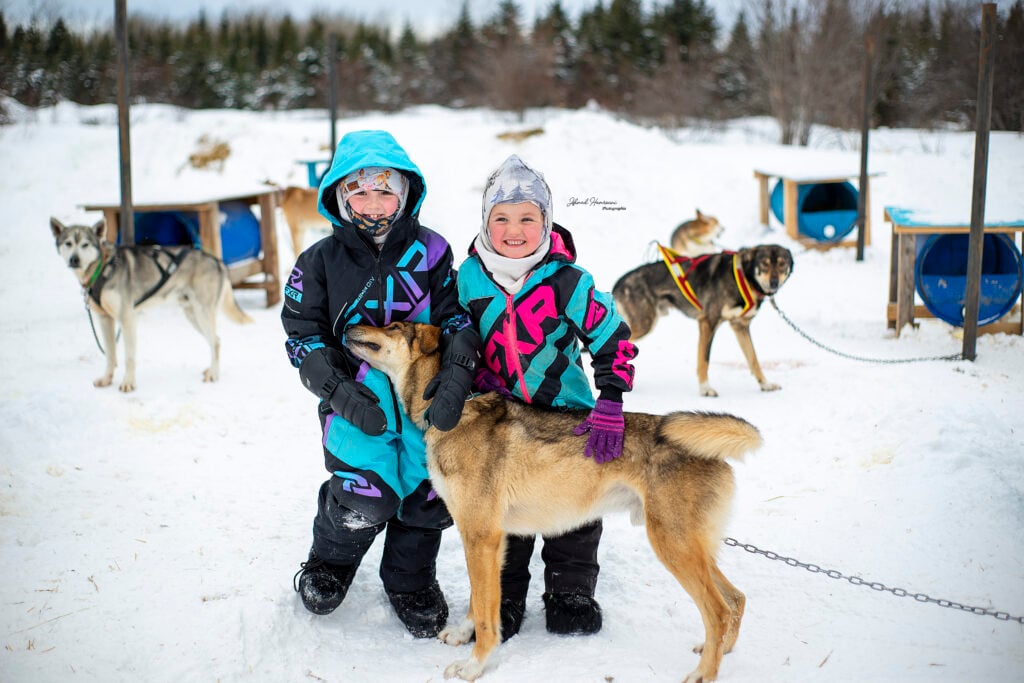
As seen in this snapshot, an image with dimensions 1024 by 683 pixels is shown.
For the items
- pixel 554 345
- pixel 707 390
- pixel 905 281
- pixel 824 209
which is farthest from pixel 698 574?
pixel 824 209

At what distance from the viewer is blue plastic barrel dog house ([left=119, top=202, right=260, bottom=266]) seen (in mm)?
9969

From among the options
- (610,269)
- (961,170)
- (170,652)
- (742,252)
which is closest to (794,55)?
(961,170)

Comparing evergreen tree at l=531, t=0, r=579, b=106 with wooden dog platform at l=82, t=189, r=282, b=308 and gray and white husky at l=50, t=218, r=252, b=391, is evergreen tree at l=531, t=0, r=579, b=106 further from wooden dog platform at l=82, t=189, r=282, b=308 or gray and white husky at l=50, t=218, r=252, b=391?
gray and white husky at l=50, t=218, r=252, b=391

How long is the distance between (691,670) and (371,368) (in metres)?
1.80

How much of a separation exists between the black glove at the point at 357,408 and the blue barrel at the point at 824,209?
11.2 m

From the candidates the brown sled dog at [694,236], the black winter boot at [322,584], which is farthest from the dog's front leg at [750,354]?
the black winter boot at [322,584]

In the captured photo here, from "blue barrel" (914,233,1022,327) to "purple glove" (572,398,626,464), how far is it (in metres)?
5.17

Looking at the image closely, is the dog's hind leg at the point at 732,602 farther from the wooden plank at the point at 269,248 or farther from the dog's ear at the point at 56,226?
the wooden plank at the point at 269,248

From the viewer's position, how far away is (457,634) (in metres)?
3.08

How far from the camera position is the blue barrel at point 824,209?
12.2 metres

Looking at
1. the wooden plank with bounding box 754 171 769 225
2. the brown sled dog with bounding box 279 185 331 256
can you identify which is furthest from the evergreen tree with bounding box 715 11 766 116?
the brown sled dog with bounding box 279 185 331 256

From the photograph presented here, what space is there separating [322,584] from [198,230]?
26.6 ft

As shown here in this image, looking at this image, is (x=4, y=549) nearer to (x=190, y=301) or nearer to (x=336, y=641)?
(x=336, y=641)

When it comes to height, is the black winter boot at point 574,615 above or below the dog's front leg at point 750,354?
below
